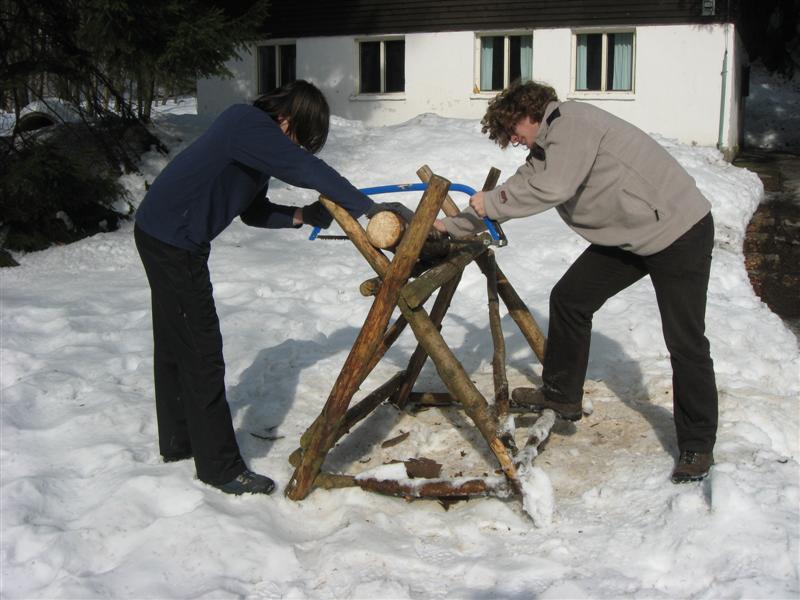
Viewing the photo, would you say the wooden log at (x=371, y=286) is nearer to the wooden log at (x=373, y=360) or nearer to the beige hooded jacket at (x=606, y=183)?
the wooden log at (x=373, y=360)

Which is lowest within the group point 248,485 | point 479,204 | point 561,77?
point 248,485

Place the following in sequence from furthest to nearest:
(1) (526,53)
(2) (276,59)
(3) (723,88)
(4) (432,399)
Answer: (2) (276,59) → (1) (526,53) → (3) (723,88) → (4) (432,399)

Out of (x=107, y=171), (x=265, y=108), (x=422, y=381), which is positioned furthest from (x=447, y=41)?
(x=265, y=108)

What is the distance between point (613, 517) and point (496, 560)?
609 mm

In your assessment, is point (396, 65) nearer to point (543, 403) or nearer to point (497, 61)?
point (497, 61)

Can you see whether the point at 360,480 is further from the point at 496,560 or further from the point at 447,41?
the point at 447,41

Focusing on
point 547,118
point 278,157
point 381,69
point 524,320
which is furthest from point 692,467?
point 381,69

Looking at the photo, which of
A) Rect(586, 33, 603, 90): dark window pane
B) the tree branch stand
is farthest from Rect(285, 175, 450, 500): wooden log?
Rect(586, 33, 603, 90): dark window pane

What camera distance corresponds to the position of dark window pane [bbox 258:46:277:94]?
717 inches

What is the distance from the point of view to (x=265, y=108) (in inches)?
146

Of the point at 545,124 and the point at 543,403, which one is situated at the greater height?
the point at 545,124

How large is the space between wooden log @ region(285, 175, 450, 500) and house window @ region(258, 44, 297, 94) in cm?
1508

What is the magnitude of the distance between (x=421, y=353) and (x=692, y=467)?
4.99 ft

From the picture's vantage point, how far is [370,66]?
1744 cm
